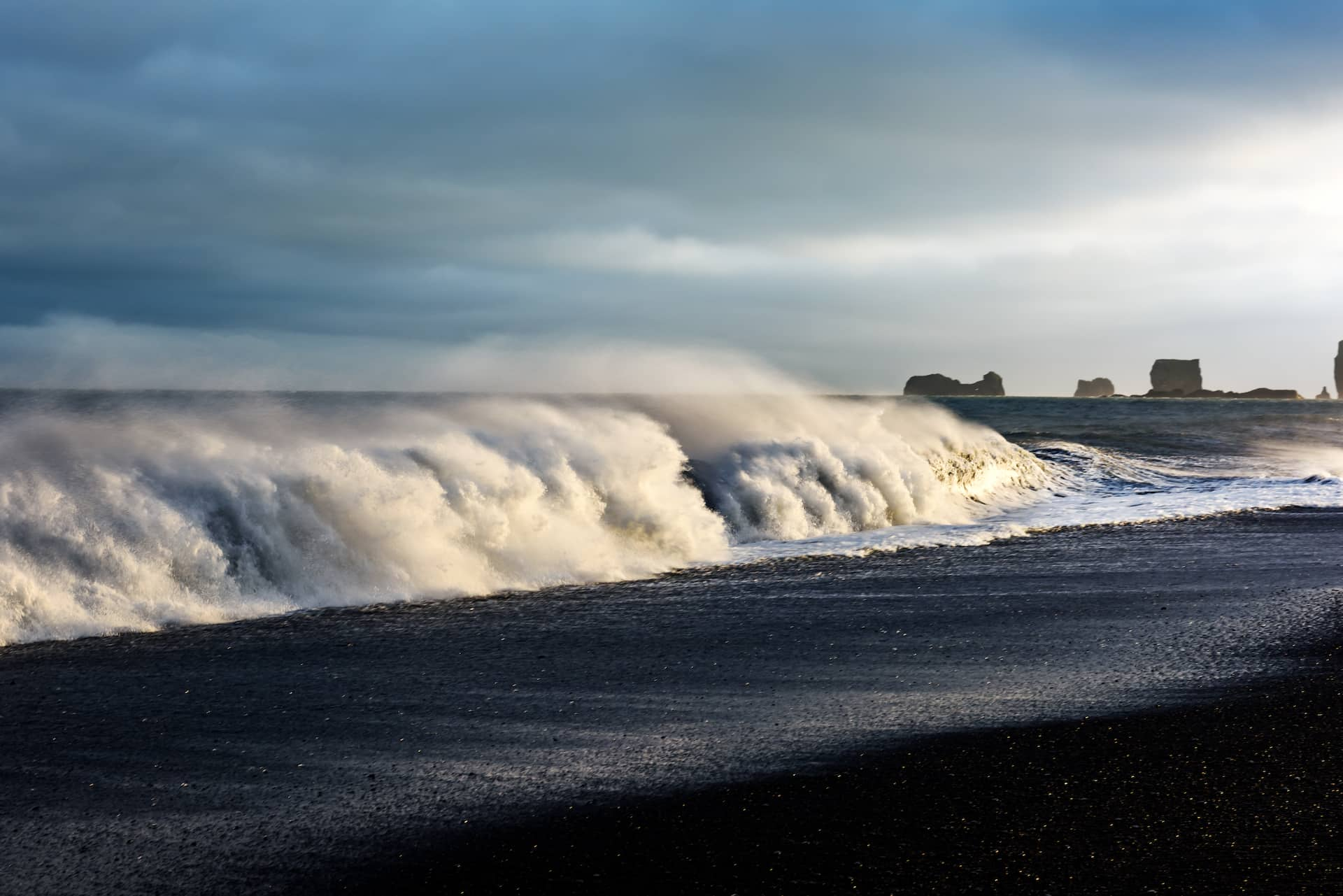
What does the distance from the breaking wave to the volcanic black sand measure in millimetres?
1138

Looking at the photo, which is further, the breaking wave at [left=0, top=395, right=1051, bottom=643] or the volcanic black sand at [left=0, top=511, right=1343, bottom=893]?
the breaking wave at [left=0, top=395, right=1051, bottom=643]

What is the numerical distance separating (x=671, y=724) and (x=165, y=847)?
2.81 m

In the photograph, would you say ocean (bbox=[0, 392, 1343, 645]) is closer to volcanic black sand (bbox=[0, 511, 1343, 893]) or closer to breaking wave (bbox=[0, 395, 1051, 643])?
breaking wave (bbox=[0, 395, 1051, 643])

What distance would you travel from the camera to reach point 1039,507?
21.5 m

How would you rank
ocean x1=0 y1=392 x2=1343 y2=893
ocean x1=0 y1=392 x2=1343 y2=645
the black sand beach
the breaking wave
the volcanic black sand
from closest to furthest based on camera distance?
the black sand beach < the volcanic black sand < ocean x1=0 y1=392 x2=1343 y2=893 < the breaking wave < ocean x1=0 y1=392 x2=1343 y2=645

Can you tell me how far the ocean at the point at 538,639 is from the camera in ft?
15.8

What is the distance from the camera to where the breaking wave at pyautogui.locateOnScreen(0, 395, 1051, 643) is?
33.8 ft

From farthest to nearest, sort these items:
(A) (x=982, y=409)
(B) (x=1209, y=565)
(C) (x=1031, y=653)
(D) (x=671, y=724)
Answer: (A) (x=982, y=409) → (B) (x=1209, y=565) → (C) (x=1031, y=653) → (D) (x=671, y=724)

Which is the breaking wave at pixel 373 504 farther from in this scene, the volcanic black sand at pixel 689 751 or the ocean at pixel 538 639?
the volcanic black sand at pixel 689 751

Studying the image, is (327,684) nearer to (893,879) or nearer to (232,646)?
(232,646)

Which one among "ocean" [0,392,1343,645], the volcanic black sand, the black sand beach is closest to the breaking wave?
"ocean" [0,392,1343,645]

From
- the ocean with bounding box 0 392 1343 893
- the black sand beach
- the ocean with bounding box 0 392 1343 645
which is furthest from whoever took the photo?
the ocean with bounding box 0 392 1343 645

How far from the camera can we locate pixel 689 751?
5.87m

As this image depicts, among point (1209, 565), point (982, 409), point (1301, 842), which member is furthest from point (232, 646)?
point (982, 409)
